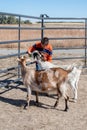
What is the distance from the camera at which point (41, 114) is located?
23.7 ft

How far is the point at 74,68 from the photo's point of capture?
26.8ft

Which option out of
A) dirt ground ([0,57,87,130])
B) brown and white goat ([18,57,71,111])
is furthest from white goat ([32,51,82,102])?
brown and white goat ([18,57,71,111])

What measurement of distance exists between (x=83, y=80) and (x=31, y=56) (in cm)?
240

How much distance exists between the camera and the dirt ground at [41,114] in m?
6.55

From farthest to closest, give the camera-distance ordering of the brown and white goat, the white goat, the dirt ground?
the white goat < the brown and white goat < the dirt ground

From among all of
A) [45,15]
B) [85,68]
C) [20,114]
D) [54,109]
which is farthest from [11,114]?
[85,68]

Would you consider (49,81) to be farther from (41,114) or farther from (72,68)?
(72,68)

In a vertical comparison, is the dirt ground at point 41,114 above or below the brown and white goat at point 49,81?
below

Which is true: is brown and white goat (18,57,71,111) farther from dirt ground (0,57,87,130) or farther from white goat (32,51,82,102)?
white goat (32,51,82,102)

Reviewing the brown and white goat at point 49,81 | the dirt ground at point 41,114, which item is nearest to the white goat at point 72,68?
the dirt ground at point 41,114

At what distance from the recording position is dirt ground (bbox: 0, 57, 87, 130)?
21.5 feet

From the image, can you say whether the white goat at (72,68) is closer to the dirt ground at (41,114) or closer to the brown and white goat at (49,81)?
the dirt ground at (41,114)

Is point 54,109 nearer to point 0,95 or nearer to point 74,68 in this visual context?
point 74,68

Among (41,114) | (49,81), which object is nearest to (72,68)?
(49,81)
